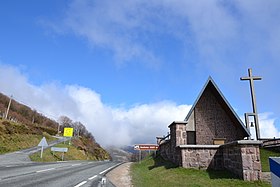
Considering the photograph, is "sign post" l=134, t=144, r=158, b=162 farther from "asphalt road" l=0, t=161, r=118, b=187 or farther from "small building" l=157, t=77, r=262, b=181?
"asphalt road" l=0, t=161, r=118, b=187

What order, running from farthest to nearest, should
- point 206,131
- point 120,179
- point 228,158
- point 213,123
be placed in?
1. point 213,123
2. point 206,131
3. point 120,179
4. point 228,158

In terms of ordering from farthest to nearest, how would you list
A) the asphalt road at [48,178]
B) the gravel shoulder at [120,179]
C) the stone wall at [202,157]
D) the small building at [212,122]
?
the small building at [212,122] < the stone wall at [202,157] < the gravel shoulder at [120,179] < the asphalt road at [48,178]

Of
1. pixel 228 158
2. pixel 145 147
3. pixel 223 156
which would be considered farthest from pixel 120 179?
pixel 145 147

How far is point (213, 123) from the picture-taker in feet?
56.6

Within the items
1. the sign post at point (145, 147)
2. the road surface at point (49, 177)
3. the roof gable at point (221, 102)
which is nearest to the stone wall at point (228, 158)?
the road surface at point (49, 177)

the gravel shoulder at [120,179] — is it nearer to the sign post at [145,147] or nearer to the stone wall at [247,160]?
the stone wall at [247,160]

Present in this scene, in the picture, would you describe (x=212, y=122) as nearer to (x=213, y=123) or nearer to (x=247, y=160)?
(x=213, y=123)

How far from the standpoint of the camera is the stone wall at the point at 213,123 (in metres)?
17.0

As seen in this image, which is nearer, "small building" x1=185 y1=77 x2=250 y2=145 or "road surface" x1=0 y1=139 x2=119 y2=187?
"road surface" x1=0 y1=139 x2=119 y2=187

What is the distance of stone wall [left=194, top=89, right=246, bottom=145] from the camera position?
17.0 metres

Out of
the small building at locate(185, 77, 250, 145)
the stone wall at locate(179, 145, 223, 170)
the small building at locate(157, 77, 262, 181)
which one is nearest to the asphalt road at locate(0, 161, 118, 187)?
the stone wall at locate(179, 145, 223, 170)

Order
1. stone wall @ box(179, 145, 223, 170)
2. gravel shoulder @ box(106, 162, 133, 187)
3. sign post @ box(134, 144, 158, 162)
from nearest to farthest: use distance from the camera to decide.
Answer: gravel shoulder @ box(106, 162, 133, 187) < stone wall @ box(179, 145, 223, 170) < sign post @ box(134, 144, 158, 162)

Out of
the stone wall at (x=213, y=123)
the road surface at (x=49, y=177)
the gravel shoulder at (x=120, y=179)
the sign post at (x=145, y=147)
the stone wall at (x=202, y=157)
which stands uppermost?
the stone wall at (x=213, y=123)

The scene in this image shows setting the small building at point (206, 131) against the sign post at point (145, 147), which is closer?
the small building at point (206, 131)
